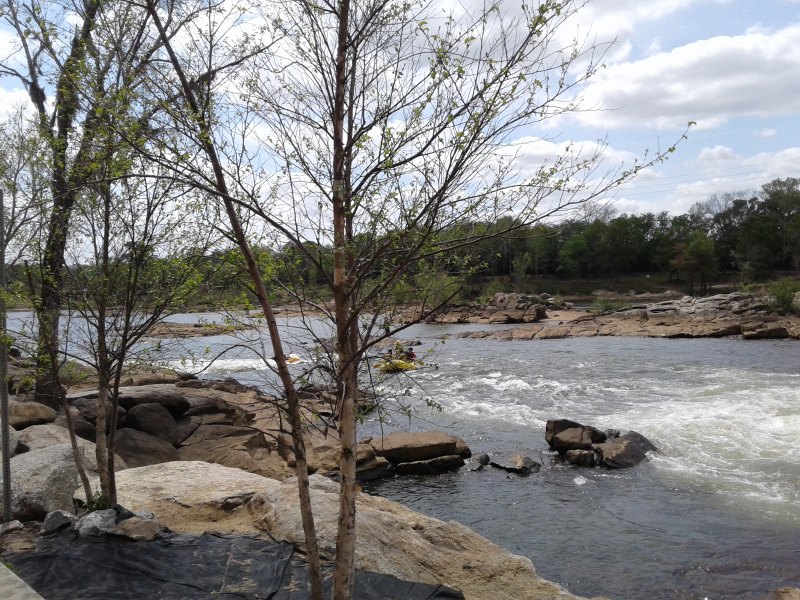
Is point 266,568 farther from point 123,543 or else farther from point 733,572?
point 733,572

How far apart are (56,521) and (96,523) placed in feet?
1.38

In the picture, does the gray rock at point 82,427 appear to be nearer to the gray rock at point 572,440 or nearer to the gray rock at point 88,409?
the gray rock at point 88,409

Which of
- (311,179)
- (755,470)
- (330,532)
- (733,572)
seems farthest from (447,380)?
(311,179)

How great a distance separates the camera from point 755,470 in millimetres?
11281

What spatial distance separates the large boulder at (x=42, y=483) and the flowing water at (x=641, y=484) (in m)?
1.85

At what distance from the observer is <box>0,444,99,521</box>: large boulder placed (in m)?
6.65

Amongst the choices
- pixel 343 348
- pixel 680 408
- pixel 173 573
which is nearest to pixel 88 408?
pixel 173 573

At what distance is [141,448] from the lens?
1108 centimetres

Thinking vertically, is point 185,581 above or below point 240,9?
below

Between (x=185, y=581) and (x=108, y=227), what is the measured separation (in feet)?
10.1

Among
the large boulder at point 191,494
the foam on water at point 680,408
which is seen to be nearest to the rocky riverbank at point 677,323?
the foam on water at point 680,408

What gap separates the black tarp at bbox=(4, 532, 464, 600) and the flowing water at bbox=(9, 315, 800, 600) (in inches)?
55.3

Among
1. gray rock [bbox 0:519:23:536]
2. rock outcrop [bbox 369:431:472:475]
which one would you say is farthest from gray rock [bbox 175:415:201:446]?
gray rock [bbox 0:519:23:536]

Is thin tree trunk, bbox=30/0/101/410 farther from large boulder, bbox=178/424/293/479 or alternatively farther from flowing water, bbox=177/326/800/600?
large boulder, bbox=178/424/293/479
